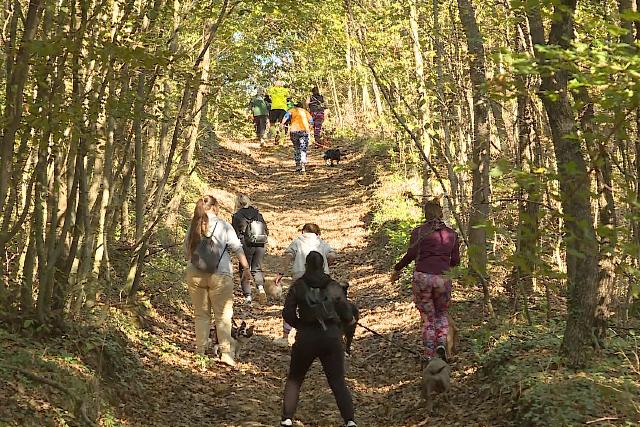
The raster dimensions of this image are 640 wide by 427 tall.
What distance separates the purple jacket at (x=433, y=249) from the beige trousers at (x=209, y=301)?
2.45m

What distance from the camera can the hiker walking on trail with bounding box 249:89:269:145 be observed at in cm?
3020

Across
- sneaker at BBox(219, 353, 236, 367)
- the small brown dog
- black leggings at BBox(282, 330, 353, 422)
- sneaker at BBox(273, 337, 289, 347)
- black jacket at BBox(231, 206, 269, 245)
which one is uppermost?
black jacket at BBox(231, 206, 269, 245)

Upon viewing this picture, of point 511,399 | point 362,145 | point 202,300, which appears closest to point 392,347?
point 202,300

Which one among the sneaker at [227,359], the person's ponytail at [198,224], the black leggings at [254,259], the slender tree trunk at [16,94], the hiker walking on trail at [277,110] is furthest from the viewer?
the hiker walking on trail at [277,110]

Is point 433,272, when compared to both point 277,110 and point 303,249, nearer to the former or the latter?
point 303,249

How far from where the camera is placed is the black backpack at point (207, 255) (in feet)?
32.2

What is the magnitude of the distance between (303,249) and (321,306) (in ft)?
10.6

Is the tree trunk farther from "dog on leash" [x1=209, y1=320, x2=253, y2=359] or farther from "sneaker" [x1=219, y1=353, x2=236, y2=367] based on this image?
"dog on leash" [x1=209, y1=320, x2=253, y2=359]

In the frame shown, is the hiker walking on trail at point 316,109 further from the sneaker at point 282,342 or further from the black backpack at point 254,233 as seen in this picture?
the sneaker at point 282,342

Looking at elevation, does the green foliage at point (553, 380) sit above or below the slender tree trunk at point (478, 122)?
below

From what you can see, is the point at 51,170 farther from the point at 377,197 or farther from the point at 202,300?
the point at 377,197

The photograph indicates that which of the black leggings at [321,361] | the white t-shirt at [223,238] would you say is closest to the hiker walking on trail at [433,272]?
the black leggings at [321,361]

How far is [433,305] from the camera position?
9203mm

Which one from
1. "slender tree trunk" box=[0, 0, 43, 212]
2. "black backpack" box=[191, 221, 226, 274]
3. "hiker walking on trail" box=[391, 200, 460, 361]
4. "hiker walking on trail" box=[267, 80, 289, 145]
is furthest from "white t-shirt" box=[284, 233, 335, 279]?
"hiker walking on trail" box=[267, 80, 289, 145]
